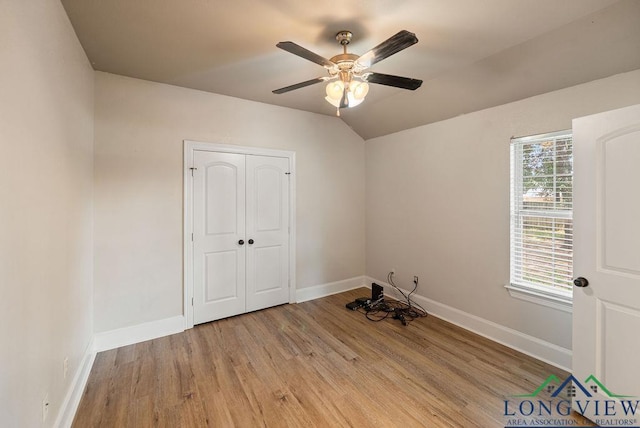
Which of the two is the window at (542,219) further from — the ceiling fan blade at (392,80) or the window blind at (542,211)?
the ceiling fan blade at (392,80)

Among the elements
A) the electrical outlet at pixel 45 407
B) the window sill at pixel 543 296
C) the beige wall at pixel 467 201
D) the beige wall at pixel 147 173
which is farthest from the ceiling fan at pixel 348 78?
the electrical outlet at pixel 45 407

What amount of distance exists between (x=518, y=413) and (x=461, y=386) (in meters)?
0.37

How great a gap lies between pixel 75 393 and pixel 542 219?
160 inches

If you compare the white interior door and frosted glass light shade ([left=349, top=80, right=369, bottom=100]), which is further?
frosted glass light shade ([left=349, top=80, right=369, bottom=100])

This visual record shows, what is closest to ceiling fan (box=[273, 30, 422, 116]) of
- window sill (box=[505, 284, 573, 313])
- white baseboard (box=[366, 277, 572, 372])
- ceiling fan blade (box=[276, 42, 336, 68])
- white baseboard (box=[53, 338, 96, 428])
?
ceiling fan blade (box=[276, 42, 336, 68])

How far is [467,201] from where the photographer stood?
122 inches

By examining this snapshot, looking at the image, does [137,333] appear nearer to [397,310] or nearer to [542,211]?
[397,310]

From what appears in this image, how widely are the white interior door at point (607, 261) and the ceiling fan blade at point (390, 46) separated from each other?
1379mm

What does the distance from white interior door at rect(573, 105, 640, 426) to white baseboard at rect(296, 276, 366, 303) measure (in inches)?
110

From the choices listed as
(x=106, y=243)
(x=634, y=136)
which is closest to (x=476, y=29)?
(x=634, y=136)

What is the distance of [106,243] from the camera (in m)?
2.70

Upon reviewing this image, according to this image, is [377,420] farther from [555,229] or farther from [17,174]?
[17,174]

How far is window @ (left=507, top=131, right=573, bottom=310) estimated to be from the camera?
2363 millimetres

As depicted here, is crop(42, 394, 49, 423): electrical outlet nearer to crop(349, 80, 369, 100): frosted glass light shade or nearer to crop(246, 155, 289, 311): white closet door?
crop(246, 155, 289, 311): white closet door
